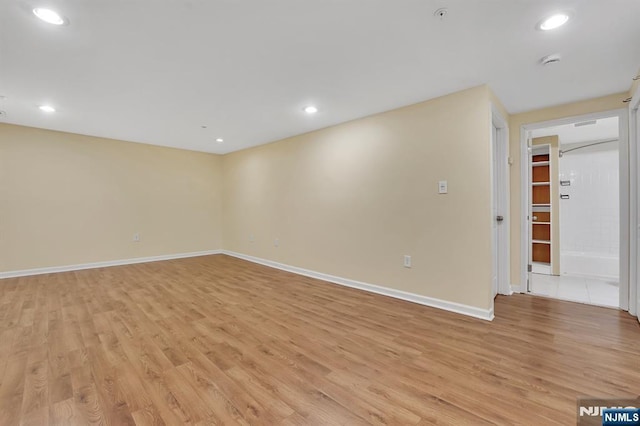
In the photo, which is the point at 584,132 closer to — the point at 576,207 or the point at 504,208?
the point at 576,207

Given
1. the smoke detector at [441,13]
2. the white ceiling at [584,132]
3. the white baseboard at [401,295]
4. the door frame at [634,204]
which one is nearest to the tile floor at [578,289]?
the door frame at [634,204]

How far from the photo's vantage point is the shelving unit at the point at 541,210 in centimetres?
480

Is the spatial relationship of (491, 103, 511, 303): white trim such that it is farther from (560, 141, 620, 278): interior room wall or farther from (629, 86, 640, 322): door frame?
(560, 141, 620, 278): interior room wall

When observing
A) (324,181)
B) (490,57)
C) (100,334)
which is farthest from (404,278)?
(100,334)

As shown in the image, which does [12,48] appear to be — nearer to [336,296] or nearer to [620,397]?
[336,296]

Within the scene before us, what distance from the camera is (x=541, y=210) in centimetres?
495

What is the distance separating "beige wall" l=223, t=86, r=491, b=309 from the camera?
8.71 feet

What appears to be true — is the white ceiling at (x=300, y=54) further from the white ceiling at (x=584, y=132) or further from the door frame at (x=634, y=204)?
the white ceiling at (x=584, y=132)

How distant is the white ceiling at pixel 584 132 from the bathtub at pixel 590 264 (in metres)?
2.00

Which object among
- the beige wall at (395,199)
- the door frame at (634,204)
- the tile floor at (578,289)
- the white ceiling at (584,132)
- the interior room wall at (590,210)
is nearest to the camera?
the door frame at (634,204)

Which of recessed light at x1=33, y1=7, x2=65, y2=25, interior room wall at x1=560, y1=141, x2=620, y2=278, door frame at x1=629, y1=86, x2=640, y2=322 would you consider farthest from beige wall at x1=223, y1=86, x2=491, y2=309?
interior room wall at x1=560, y1=141, x2=620, y2=278

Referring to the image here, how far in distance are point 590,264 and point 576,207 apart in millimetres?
1096

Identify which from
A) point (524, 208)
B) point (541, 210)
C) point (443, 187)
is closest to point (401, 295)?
point (443, 187)

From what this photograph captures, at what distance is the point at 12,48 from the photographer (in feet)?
6.66
